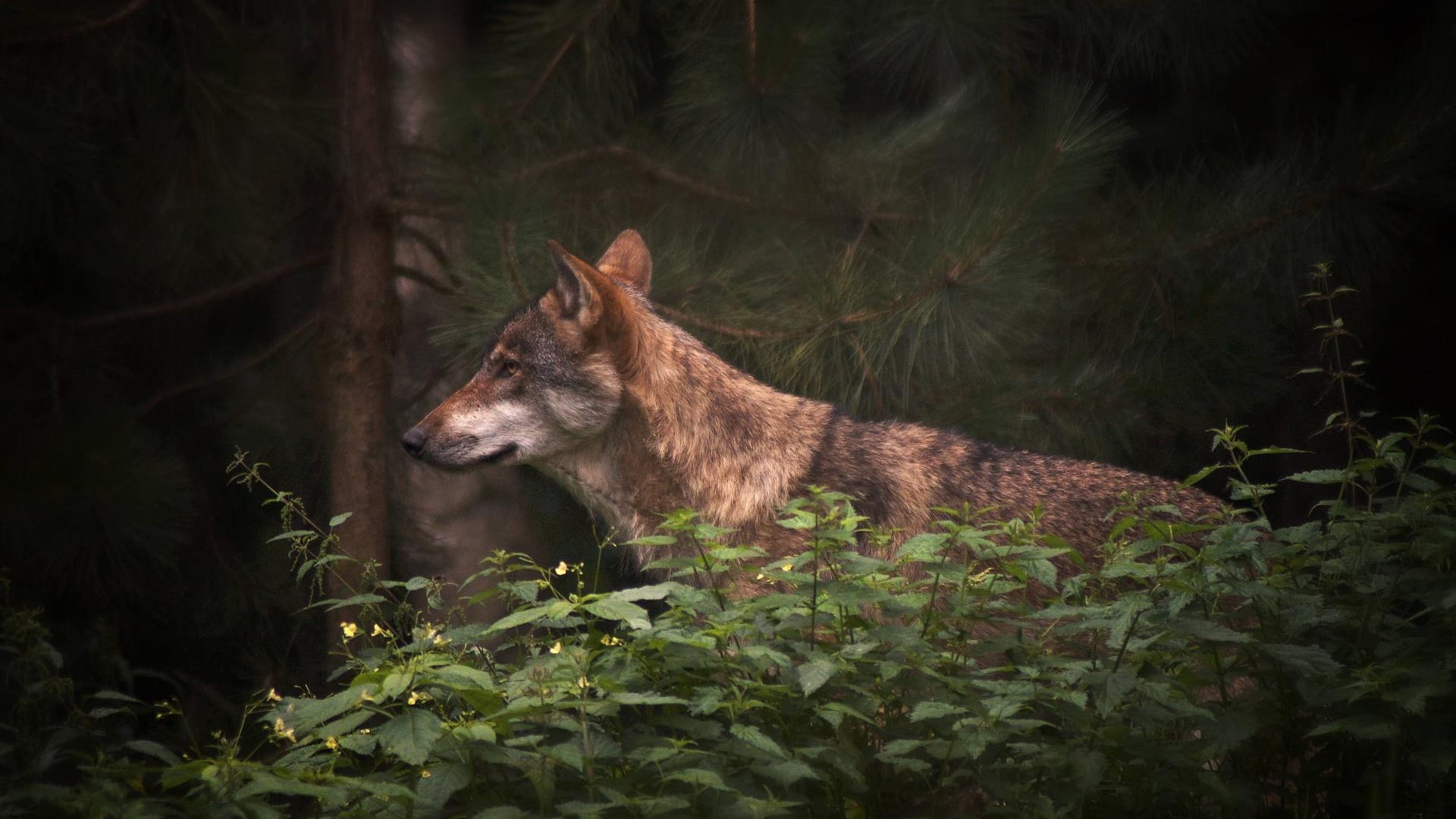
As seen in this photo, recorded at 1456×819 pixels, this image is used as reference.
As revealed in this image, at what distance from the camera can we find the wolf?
4.34 metres

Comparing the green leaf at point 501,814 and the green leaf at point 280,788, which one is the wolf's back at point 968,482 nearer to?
the green leaf at point 501,814

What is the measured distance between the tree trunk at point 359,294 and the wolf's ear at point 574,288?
4.64 ft

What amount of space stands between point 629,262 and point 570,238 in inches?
28.0

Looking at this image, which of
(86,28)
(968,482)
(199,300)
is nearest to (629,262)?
(968,482)

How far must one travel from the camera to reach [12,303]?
561 centimetres

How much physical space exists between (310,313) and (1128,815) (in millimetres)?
4647

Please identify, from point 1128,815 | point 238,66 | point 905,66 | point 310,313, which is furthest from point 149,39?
point 1128,815

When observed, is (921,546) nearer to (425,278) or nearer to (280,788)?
(280,788)

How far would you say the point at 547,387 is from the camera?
4.53 m

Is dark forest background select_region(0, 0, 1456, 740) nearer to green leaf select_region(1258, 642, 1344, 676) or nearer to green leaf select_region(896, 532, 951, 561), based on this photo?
green leaf select_region(896, 532, 951, 561)

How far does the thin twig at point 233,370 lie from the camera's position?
5750mm

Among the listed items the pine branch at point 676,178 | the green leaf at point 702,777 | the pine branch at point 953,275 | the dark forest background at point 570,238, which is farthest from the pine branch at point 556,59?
the green leaf at point 702,777

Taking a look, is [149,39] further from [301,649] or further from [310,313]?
[301,649]

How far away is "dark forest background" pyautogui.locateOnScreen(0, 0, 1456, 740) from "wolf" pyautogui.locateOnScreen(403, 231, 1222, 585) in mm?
585
